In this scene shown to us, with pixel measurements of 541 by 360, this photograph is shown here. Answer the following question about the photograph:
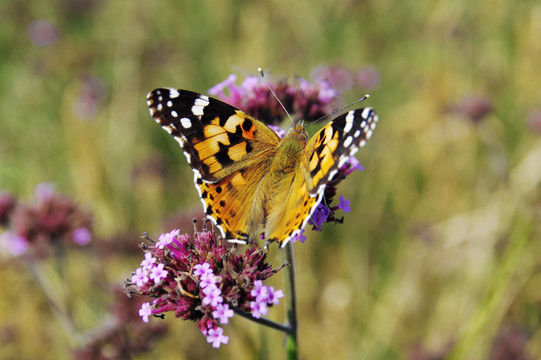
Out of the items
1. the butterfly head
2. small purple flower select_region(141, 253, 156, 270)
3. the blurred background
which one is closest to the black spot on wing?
the butterfly head

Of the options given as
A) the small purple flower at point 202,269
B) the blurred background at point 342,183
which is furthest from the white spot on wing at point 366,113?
the blurred background at point 342,183

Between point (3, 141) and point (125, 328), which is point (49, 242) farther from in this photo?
point (3, 141)

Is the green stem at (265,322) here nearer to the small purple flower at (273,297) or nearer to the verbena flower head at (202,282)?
the verbena flower head at (202,282)

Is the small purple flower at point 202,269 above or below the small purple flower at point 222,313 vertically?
above

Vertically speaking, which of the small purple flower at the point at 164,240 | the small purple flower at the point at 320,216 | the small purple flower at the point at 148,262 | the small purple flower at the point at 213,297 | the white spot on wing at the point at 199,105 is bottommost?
the small purple flower at the point at 213,297

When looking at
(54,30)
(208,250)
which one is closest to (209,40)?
(54,30)
